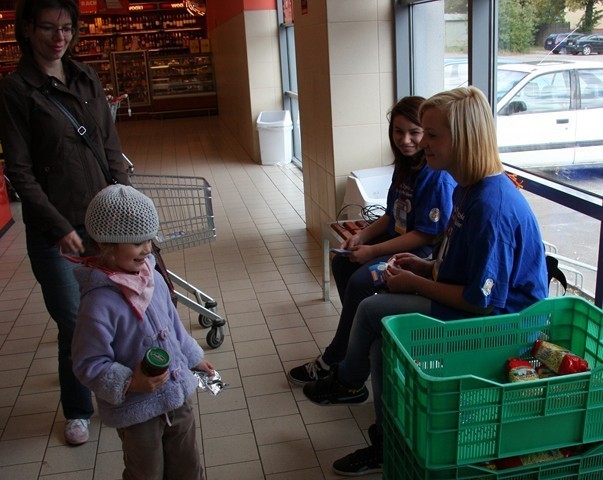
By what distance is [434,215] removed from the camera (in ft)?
9.34

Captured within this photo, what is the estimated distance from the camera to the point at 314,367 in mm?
3131

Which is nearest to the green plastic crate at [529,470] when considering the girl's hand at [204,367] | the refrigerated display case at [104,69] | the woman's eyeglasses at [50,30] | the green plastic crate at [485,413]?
the green plastic crate at [485,413]

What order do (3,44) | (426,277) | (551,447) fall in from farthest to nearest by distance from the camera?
(3,44) → (426,277) → (551,447)

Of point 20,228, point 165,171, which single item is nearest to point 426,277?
point 20,228

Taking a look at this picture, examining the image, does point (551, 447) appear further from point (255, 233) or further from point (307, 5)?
point (255, 233)

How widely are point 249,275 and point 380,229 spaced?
1.71m

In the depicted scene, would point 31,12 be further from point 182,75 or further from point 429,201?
point 182,75

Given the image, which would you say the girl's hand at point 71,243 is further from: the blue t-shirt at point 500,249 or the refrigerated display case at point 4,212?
the refrigerated display case at point 4,212

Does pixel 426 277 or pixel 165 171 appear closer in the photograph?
pixel 426 277

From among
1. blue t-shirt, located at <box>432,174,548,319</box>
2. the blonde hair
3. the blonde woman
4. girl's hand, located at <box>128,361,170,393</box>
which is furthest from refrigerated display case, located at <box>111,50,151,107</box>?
girl's hand, located at <box>128,361,170,393</box>

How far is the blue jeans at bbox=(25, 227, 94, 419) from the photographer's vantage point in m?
2.61

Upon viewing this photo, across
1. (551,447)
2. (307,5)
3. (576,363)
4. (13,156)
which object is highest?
(307,5)

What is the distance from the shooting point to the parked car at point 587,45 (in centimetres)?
262

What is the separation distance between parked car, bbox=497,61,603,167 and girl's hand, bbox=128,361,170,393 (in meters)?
1.94
